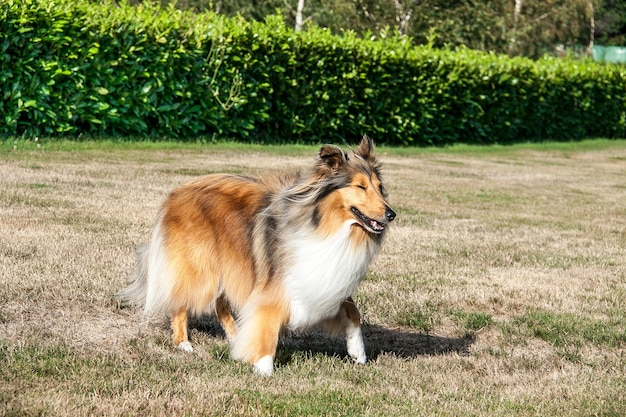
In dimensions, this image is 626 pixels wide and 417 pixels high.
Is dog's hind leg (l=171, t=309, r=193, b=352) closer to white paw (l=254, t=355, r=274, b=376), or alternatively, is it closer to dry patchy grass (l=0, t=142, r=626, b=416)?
dry patchy grass (l=0, t=142, r=626, b=416)

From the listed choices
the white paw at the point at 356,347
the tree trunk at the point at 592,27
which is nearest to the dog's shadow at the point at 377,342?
the white paw at the point at 356,347

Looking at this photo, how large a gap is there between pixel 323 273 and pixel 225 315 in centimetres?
133

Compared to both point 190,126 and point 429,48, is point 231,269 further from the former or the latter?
point 429,48

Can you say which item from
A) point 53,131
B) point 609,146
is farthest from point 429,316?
point 609,146

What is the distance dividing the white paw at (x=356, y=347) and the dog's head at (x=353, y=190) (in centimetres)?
90

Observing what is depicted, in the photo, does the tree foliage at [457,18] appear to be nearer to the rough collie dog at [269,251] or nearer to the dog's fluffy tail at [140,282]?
the dog's fluffy tail at [140,282]

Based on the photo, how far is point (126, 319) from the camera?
677cm

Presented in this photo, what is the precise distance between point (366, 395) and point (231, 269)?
1351 millimetres

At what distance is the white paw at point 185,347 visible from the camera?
20.1 feet

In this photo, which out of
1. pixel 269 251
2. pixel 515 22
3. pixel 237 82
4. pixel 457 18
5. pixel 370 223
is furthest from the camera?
pixel 515 22

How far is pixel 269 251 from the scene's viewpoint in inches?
228

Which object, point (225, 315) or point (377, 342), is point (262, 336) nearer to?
point (225, 315)

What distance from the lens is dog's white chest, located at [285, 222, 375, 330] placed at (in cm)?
548

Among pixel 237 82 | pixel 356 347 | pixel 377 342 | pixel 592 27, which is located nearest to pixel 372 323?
pixel 377 342
